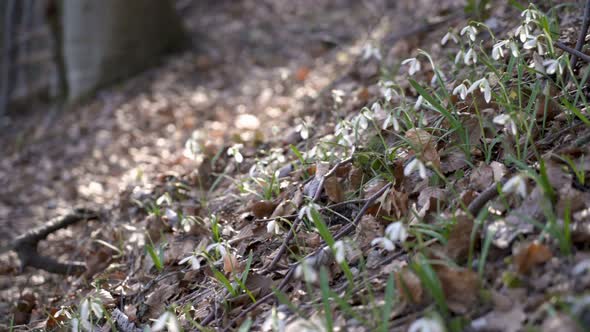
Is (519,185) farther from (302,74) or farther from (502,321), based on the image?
(302,74)

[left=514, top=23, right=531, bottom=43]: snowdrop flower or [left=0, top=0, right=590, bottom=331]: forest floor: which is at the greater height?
[left=514, top=23, right=531, bottom=43]: snowdrop flower

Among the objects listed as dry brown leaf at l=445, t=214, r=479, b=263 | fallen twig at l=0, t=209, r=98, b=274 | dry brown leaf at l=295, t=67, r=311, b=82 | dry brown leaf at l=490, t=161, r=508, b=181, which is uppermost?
dry brown leaf at l=490, t=161, r=508, b=181

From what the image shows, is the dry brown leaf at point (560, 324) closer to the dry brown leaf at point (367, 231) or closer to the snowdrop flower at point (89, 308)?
the dry brown leaf at point (367, 231)

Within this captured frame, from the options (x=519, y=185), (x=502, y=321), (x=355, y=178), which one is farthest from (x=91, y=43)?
(x=502, y=321)

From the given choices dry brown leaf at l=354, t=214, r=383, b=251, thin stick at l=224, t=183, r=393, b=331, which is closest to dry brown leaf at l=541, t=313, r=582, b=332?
dry brown leaf at l=354, t=214, r=383, b=251

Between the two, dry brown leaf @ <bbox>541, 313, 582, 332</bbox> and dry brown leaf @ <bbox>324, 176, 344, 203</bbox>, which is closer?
dry brown leaf @ <bbox>541, 313, 582, 332</bbox>

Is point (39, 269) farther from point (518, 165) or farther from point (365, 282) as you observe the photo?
point (518, 165)

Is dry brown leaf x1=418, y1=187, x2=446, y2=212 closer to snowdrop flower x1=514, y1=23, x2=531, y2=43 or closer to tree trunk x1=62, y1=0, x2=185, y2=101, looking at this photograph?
snowdrop flower x1=514, y1=23, x2=531, y2=43
